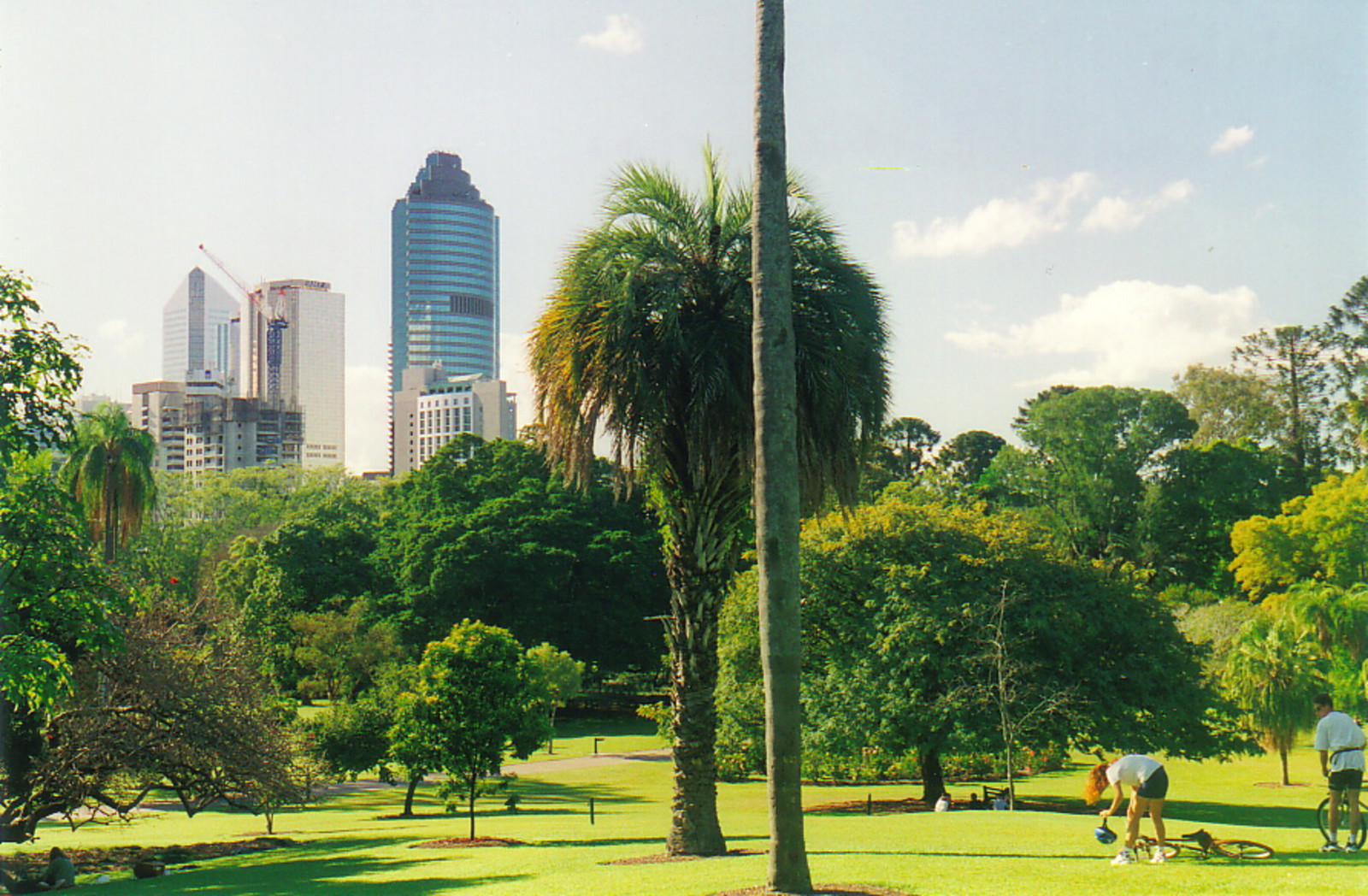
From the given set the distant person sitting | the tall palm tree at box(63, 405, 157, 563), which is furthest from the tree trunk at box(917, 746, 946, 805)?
the tall palm tree at box(63, 405, 157, 563)

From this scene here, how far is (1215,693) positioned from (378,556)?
154 ft

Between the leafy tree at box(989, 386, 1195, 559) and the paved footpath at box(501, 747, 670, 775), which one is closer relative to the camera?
the paved footpath at box(501, 747, 670, 775)

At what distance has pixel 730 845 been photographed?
17641 mm

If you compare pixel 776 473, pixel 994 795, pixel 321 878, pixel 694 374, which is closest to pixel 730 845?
pixel 321 878

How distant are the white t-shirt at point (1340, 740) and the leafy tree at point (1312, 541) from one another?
38.3 meters

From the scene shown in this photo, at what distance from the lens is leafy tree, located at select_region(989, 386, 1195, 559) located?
211 feet

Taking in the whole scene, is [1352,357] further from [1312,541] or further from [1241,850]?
[1241,850]

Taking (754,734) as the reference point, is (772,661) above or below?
above

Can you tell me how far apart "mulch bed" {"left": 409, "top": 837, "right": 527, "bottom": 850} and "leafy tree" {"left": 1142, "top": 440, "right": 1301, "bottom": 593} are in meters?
50.3

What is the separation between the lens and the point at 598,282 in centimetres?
1473

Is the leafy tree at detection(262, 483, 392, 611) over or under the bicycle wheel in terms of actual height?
over

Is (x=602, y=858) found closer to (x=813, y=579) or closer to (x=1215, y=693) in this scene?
(x=813, y=579)

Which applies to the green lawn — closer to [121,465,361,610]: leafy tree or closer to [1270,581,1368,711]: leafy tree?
[1270,581,1368,711]: leafy tree

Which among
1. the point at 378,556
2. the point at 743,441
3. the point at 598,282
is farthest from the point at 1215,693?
the point at 378,556
